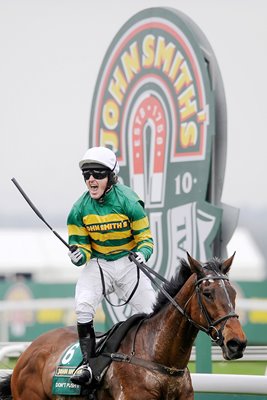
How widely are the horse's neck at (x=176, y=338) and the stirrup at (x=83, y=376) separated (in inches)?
15.0

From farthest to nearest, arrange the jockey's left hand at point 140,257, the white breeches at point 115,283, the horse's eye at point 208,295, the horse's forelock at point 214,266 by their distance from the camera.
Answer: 1. the white breeches at point 115,283
2. the jockey's left hand at point 140,257
3. the horse's forelock at point 214,266
4. the horse's eye at point 208,295

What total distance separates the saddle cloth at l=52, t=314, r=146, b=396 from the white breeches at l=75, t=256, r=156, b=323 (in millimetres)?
169

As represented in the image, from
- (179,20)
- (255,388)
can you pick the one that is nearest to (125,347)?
(255,388)

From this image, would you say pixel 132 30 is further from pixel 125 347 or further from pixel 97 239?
pixel 125 347

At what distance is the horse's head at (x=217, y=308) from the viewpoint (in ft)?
16.3

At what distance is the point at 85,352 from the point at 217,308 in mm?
904

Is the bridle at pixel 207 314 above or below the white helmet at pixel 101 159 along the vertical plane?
below

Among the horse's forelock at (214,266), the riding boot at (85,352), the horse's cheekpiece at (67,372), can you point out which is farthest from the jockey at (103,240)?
the horse's forelock at (214,266)

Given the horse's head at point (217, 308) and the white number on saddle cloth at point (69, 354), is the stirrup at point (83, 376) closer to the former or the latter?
the white number on saddle cloth at point (69, 354)

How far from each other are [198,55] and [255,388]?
7.57ft

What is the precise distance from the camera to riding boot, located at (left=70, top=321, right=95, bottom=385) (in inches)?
218

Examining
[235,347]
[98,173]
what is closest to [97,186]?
[98,173]

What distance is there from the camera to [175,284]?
18.2 feet

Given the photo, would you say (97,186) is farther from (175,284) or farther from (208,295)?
(208,295)
